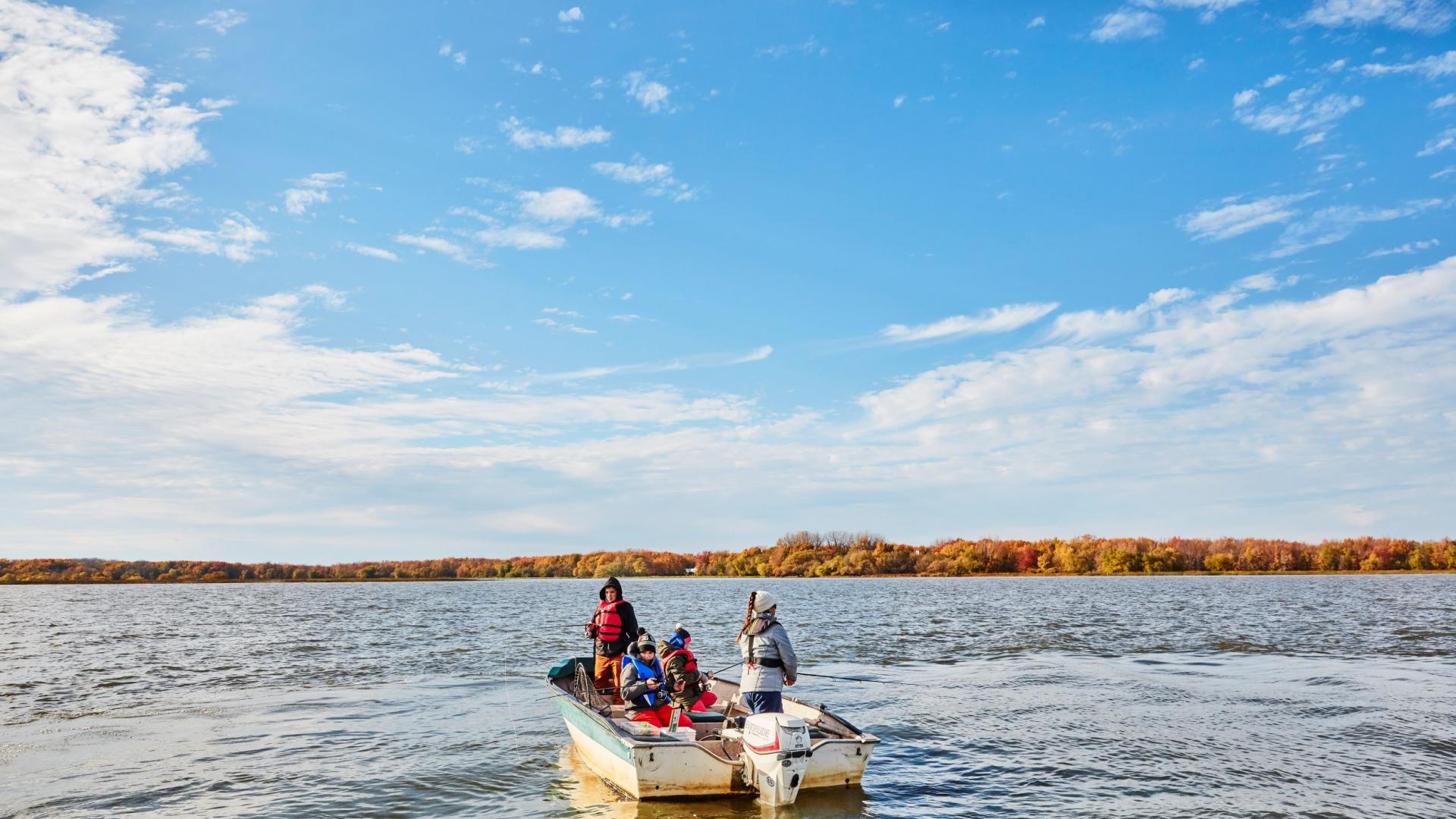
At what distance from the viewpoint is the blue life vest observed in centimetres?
1481

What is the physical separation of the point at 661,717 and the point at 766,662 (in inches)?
94.7

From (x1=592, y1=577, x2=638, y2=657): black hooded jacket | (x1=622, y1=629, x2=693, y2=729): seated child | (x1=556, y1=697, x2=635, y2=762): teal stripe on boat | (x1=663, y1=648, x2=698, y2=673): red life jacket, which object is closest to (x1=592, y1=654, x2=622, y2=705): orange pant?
(x1=592, y1=577, x2=638, y2=657): black hooded jacket

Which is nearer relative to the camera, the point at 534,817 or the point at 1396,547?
the point at 534,817

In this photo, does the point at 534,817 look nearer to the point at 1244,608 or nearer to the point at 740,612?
the point at 740,612

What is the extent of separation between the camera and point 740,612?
6512 centimetres

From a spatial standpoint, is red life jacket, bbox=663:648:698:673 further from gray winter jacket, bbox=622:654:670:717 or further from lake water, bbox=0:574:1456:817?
lake water, bbox=0:574:1456:817

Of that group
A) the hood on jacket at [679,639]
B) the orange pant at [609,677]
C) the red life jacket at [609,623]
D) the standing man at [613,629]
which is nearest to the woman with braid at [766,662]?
the hood on jacket at [679,639]

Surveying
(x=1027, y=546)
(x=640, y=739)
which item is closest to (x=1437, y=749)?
(x=640, y=739)

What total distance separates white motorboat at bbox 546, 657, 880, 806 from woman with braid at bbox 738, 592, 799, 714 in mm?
555

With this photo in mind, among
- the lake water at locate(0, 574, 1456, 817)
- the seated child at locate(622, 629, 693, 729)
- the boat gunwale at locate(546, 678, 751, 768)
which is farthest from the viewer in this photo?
the seated child at locate(622, 629, 693, 729)

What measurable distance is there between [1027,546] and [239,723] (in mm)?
173094

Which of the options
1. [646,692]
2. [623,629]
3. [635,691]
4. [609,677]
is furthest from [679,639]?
[609,677]

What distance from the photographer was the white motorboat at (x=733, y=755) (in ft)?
39.2

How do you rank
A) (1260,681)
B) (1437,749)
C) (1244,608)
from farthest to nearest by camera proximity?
(1244,608)
(1260,681)
(1437,749)
